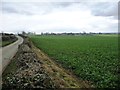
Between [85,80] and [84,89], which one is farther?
[85,80]

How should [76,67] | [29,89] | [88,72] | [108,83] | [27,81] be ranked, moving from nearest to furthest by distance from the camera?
[29,89]
[27,81]
[108,83]
[88,72]
[76,67]

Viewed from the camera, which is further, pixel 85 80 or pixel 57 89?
pixel 85 80

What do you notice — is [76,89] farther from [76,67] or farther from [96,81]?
[76,67]

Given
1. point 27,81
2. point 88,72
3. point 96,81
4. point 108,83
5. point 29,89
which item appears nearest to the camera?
point 29,89

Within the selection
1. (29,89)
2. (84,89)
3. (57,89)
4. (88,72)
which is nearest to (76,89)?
(84,89)

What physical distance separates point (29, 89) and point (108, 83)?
5.40 metres

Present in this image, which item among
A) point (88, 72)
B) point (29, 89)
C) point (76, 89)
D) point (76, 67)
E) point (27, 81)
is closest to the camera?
point (29, 89)

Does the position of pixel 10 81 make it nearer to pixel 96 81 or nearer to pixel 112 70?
pixel 96 81

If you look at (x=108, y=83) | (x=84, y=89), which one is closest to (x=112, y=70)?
(x=108, y=83)

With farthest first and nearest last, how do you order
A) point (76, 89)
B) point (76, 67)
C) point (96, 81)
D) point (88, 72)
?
1. point (76, 67)
2. point (88, 72)
3. point (96, 81)
4. point (76, 89)

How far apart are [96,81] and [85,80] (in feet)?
3.52

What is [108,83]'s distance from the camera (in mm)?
15648

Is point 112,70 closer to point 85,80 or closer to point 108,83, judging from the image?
point 85,80

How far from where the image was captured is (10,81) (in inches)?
522
